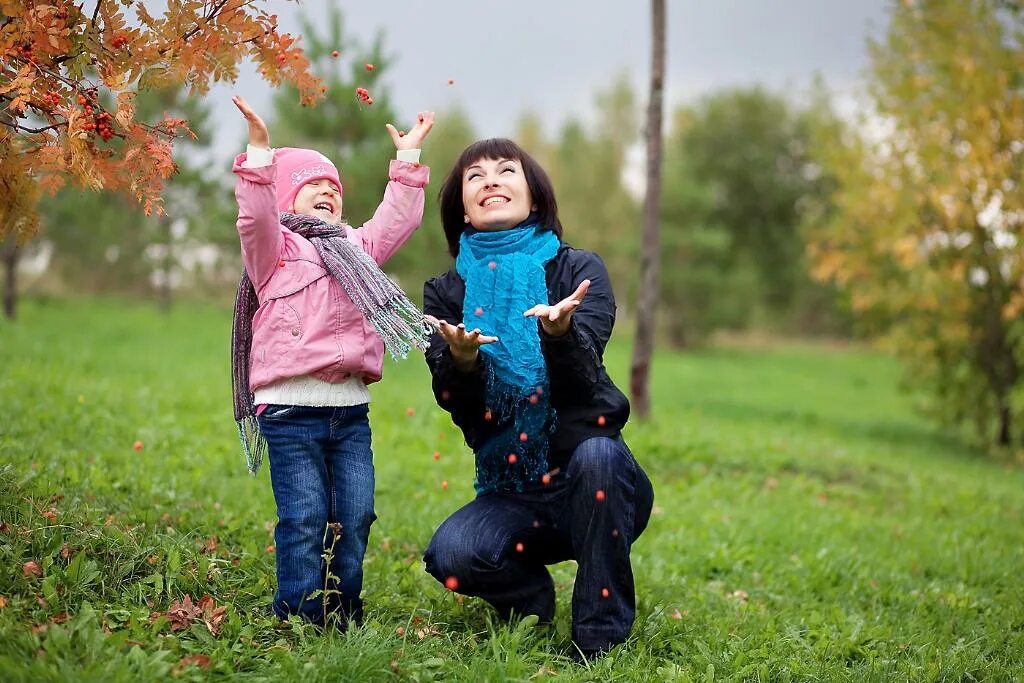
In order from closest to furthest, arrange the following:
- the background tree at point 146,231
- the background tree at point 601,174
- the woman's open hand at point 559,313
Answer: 1. the woman's open hand at point 559,313
2. the background tree at point 146,231
3. the background tree at point 601,174

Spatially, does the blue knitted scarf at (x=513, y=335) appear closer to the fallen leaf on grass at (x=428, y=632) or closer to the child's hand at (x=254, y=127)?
the fallen leaf on grass at (x=428, y=632)

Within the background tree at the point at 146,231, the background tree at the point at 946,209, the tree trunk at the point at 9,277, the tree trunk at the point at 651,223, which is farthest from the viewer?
the background tree at the point at 146,231

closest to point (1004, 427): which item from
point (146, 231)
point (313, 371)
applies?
point (313, 371)

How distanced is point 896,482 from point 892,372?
18833 millimetres

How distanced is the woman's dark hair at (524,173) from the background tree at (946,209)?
9467 millimetres

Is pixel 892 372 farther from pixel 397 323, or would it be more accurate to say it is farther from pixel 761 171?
pixel 397 323

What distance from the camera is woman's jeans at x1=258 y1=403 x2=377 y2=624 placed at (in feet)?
11.1

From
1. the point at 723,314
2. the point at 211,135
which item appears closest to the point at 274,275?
the point at 211,135

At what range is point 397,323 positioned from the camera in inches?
135

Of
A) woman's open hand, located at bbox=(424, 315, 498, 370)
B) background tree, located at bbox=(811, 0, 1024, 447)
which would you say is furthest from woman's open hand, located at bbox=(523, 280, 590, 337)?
background tree, located at bbox=(811, 0, 1024, 447)

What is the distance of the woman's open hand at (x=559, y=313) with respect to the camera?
3.19 meters

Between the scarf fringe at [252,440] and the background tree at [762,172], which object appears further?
the background tree at [762,172]

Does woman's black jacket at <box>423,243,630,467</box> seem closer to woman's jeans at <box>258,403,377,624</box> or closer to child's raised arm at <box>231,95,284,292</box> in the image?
woman's jeans at <box>258,403,377,624</box>

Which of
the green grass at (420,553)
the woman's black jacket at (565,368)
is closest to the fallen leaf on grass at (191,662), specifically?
the green grass at (420,553)
